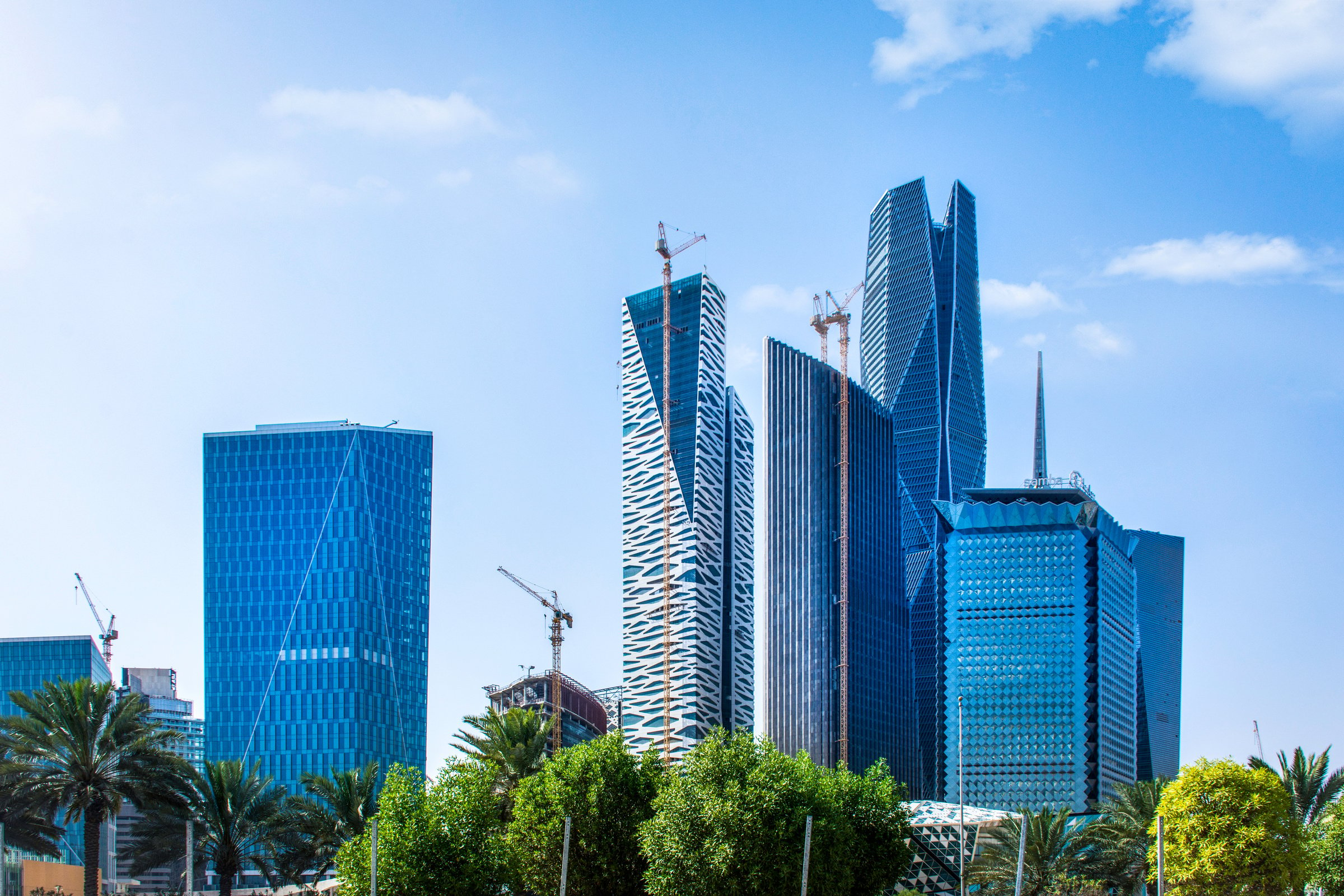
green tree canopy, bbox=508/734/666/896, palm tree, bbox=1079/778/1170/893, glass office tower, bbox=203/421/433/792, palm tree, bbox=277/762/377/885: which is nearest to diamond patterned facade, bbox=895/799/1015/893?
palm tree, bbox=1079/778/1170/893

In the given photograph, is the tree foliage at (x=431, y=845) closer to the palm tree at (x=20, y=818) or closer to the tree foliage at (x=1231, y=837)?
the palm tree at (x=20, y=818)

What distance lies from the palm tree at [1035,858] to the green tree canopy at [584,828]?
21.3 meters

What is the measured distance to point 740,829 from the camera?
197ft

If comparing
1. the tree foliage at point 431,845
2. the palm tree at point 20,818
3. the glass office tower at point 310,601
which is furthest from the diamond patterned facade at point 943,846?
the glass office tower at point 310,601

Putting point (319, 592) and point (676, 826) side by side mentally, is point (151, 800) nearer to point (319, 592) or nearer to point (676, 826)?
point (676, 826)

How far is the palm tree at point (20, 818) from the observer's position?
2234 inches

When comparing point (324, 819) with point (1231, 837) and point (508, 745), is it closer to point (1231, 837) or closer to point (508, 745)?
point (508, 745)

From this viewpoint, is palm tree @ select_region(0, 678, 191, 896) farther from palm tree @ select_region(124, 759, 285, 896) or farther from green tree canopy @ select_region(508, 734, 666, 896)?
green tree canopy @ select_region(508, 734, 666, 896)

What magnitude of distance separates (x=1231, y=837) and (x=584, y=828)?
1185 inches

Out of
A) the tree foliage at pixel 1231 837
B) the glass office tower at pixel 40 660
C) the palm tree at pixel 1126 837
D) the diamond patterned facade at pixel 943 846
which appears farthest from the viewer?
the glass office tower at pixel 40 660

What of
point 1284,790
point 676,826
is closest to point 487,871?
point 676,826

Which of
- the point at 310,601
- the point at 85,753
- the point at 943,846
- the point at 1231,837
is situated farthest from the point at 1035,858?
the point at 310,601

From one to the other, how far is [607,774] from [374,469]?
350 ft

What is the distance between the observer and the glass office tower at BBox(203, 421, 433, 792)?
15688cm
